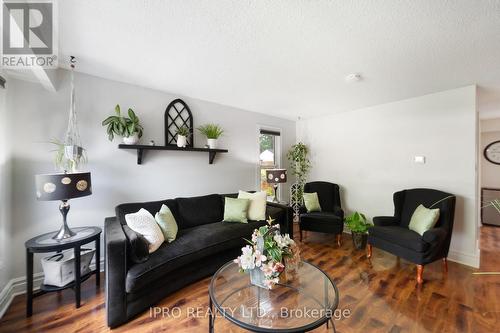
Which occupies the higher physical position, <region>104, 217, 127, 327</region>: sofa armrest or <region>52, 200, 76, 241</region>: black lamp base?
<region>52, 200, 76, 241</region>: black lamp base

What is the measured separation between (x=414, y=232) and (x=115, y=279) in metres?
3.31

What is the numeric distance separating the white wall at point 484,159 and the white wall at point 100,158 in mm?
5638

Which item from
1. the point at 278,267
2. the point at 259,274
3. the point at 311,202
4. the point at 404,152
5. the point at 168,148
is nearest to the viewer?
the point at 278,267

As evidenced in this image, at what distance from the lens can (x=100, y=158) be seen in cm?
245

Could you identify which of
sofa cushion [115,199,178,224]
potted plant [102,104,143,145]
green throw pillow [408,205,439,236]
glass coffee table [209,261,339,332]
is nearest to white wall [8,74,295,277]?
potted plant [102,104,143,145]

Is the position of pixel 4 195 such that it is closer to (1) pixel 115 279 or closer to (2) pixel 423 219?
(1) pixel 115 279

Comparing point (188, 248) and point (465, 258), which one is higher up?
point (188, 248)

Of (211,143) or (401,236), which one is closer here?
(401,236)

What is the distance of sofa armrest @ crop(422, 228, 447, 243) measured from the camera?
7.10 ft

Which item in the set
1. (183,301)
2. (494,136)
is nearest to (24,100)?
(183,301)

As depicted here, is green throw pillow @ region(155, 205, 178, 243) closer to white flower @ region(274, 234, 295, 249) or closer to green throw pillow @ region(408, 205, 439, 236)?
white flower @ region(274, 234, 295, 249)

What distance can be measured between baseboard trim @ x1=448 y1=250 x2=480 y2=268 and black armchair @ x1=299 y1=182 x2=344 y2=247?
142 cm

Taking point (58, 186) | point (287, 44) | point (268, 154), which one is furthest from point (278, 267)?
point (268, 154)

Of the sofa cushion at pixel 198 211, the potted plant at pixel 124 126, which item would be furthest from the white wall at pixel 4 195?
the sofa cushion at pixel 198 211
